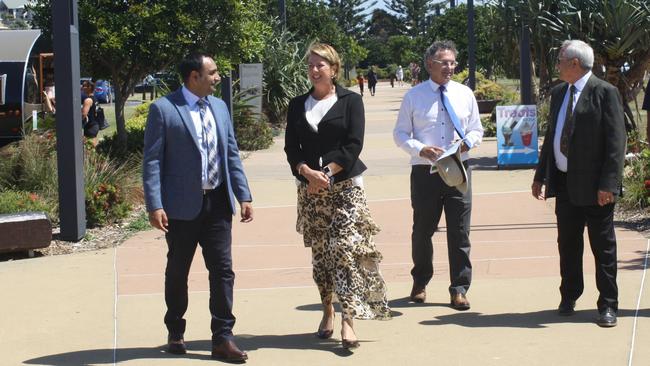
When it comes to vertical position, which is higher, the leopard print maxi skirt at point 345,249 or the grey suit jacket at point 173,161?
the grey suit jacket at point 173,161

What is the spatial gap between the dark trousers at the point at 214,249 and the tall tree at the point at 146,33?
8.73 m

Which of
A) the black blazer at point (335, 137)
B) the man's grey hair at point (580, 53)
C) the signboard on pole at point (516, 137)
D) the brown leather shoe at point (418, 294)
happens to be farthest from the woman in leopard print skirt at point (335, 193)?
the signboard on pole at point (516, 137)

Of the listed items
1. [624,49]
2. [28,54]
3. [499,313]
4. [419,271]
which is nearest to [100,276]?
[419,271]

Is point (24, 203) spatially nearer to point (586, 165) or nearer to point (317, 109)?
point (317, 109)

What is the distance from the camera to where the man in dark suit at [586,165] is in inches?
278

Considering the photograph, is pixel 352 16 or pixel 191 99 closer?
pixel 191 99

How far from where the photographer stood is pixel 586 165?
7105mm

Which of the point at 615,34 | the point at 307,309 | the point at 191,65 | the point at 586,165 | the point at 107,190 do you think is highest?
the point at 615,34

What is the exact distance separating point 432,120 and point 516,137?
31.4ft

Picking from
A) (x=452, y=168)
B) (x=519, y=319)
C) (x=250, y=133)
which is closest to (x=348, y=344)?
(x=519, y=319)

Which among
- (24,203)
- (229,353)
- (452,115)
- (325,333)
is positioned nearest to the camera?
(229,353)

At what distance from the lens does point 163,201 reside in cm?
655

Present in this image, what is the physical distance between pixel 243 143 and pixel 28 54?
17.0 feet

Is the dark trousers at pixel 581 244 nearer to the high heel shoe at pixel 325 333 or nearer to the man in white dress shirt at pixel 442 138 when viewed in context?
the man in white dress shirt at pixel 442 138
